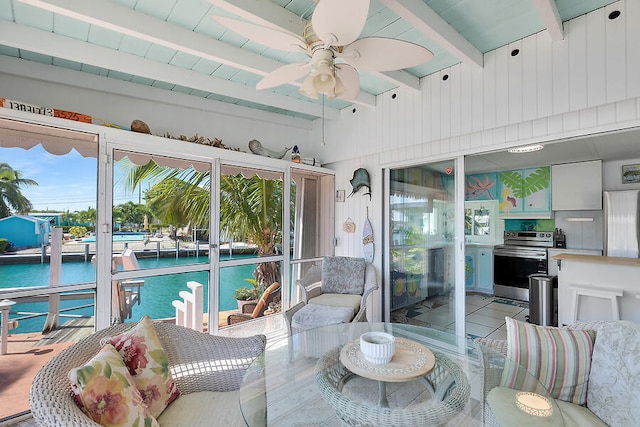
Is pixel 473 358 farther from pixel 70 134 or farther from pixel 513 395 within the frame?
pixel 70 134

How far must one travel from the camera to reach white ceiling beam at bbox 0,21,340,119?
7.20ft

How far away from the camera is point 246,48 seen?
2578 millimetres

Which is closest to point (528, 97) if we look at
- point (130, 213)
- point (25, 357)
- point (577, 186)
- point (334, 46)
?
point (334, 46)

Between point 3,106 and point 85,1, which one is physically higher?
point 85,1

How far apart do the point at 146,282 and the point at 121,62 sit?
1942mm

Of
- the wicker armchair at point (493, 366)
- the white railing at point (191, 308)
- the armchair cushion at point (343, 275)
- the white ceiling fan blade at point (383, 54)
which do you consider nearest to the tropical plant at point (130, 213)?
the white railing at point (191, 308)

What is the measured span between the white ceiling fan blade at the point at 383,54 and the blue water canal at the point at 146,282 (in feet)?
8.13

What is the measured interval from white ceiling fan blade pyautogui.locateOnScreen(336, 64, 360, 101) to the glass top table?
1611mm

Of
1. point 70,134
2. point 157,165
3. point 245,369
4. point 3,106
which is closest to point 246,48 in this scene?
point 157,165

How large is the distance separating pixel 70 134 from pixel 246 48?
1592 millimetres

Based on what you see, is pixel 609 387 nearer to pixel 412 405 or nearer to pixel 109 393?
pixel 412 405

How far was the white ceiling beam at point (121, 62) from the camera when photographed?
2193 mm

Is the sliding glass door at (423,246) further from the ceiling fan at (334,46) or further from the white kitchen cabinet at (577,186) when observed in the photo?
the white kitchen cabinet at (577,186)

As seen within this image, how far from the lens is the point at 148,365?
1.34 meters
